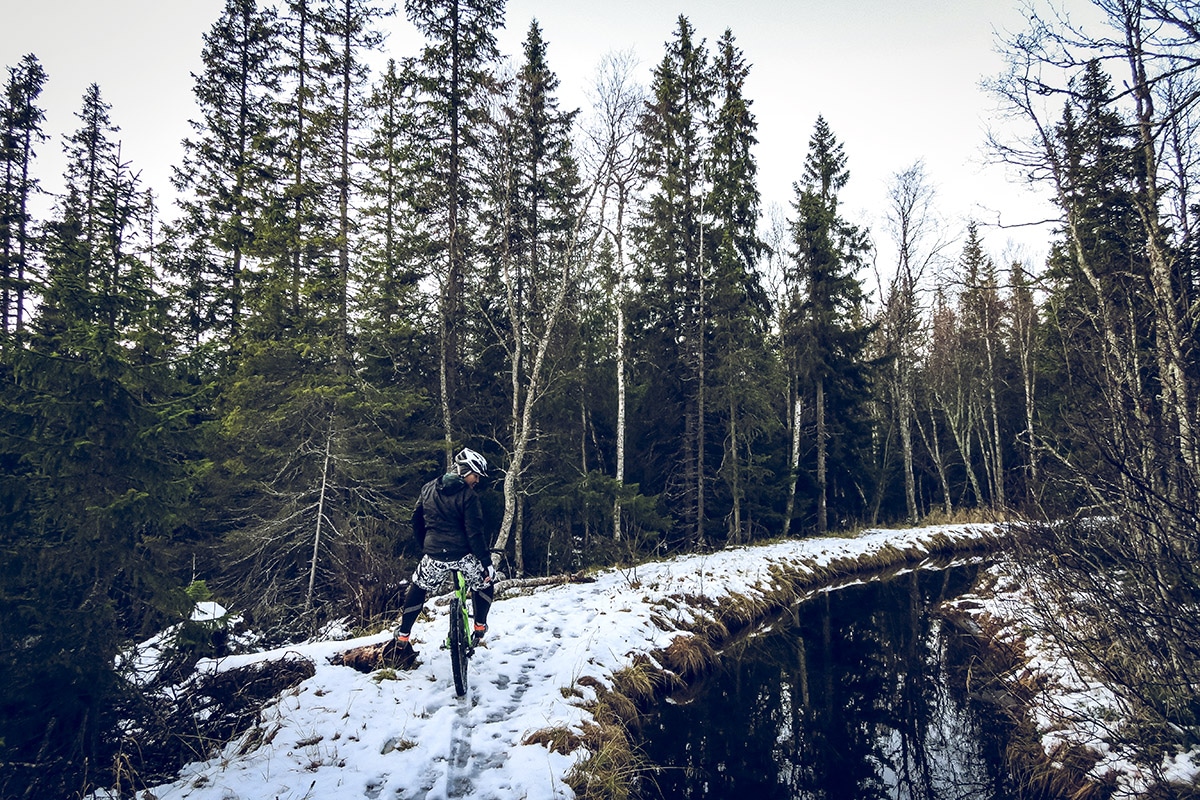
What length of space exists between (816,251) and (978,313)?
12962mm

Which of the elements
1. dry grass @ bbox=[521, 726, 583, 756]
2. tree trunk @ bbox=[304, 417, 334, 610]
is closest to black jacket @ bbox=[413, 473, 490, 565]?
dry grass @ bbox=[521, 726, 583, 756]

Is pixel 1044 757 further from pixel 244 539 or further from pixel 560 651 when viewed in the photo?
pixel 244 539

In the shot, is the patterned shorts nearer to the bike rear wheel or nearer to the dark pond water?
the bike rear wheel

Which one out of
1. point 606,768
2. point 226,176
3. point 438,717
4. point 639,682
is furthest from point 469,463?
point 226,176

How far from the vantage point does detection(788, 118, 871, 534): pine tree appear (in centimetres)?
2020

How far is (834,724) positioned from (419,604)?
5.03 metres

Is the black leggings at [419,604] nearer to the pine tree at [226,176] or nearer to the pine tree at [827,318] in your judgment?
the pine tree at [226,176]

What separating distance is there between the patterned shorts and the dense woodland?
76.8 inches

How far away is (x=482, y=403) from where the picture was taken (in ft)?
49.3

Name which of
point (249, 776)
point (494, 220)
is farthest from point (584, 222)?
point (249, 776)

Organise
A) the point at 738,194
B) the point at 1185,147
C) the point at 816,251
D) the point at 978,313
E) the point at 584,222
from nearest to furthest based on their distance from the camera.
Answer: the point at 1185,147 → the point at 584,222 → the point at 738,194 → the point at 816,251 → the point at 978,313

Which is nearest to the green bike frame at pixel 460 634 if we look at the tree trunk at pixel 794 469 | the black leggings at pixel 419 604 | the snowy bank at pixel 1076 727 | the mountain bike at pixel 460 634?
the mountain bike at pixel 460 634

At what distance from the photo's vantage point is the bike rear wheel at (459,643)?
16.9ft

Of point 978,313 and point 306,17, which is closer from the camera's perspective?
point 306,17
